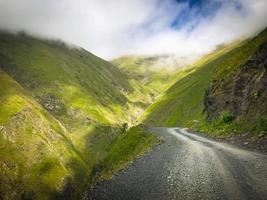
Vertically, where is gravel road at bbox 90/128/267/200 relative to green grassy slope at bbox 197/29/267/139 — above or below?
above

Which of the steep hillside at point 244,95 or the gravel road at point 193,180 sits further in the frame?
the steep hillside at point 244,95

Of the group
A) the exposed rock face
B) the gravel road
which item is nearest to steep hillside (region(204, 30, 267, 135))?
the exposed rock face

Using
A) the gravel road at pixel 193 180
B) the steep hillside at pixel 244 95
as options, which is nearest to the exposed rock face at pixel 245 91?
the steep hillside at pixel 244 95

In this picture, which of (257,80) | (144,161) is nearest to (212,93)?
(257,80)

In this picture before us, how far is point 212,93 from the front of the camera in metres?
95.9

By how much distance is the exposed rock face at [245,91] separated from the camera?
51.6 metres

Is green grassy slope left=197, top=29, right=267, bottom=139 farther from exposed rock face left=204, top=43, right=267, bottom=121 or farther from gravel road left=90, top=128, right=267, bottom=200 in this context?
gravel road left=90, top=128, right=267, bottom=200

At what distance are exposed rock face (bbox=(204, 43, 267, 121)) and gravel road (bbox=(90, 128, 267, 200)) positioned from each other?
22.3 metres

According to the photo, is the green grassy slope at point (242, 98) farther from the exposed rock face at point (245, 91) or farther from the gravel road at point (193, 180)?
the gravel road at point (193, 180)

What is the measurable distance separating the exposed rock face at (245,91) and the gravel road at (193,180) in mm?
22256

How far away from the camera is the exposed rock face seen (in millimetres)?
51625

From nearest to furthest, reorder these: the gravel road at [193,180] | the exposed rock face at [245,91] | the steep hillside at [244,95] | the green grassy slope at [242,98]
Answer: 1. the gravel road at [193,180]
2. the green grassy slope at [242,98]
3. the steep hillside at [244,95]
4. the exposed rock face at [245,91]

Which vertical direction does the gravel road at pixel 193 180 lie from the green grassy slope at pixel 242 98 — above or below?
above

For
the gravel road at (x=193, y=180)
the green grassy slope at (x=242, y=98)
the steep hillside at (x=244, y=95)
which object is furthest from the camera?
the steep hillside at (x=244, y=95)
